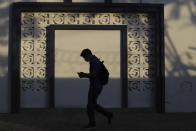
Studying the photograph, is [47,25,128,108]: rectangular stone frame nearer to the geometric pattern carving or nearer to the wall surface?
the geometric pattern carving

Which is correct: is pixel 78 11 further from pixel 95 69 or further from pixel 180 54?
pixel 95 69

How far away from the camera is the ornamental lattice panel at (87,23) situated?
13109 mm

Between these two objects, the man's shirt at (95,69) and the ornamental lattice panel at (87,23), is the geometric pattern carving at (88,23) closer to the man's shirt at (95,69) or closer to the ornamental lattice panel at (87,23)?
the ornamental lattice panel at (87,23)

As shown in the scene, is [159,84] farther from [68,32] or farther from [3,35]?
[3,35]

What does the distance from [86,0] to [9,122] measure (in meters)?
4.09

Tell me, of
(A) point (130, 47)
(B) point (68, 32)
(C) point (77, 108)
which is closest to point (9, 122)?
(C) point (77, 108)

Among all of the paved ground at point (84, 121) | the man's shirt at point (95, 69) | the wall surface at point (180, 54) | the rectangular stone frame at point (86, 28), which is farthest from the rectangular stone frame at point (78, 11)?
the man's shirt at point (95, 69)

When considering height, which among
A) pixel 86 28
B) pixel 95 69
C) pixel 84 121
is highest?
pixel 86 28

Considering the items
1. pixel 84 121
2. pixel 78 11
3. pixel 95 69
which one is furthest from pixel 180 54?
pixel 95 69

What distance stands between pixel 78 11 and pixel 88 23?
0.44 m

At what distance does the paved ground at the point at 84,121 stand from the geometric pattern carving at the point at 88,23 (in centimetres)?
78

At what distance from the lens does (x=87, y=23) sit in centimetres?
1325

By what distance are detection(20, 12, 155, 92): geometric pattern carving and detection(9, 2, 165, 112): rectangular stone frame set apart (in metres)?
0.21

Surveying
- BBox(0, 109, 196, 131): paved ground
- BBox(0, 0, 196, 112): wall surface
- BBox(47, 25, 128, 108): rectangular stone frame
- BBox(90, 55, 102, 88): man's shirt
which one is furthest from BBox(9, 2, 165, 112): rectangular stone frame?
BBox(90, 55, 102, 88): man's shirt
